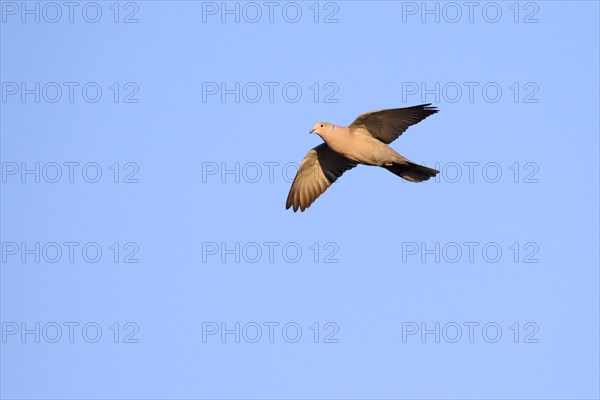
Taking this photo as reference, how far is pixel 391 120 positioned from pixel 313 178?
3.56 metres

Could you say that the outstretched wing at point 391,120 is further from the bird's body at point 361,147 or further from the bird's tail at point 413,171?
the bird's tail at point 413,171

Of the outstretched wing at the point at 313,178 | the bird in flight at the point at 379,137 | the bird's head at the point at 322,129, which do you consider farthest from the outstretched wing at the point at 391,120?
the outstretched wing at the point at 313,178

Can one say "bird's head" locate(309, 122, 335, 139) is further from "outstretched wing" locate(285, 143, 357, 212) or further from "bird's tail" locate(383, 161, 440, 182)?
"outstretched wing" locate(285, 143, 357, 212)

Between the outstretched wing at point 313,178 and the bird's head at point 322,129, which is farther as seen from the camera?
the outstretched wing at point 313,178

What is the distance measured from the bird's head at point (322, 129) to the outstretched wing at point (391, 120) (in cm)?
56

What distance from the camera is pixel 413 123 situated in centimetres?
2455

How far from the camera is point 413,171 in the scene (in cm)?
2417

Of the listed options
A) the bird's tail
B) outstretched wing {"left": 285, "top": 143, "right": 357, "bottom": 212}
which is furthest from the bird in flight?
outstretched wing {"left": 285, "top": 143, "right": 357, "bottom": 212}

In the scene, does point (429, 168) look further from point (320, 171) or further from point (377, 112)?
point (320, 171)

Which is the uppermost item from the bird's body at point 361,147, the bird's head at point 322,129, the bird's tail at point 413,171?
the bird's head at point 322,129

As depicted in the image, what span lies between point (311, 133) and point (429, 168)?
277 centimetres

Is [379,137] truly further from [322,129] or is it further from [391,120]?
[322,129]

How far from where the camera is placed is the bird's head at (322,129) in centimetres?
2420

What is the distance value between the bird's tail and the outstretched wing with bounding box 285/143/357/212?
275 cm
